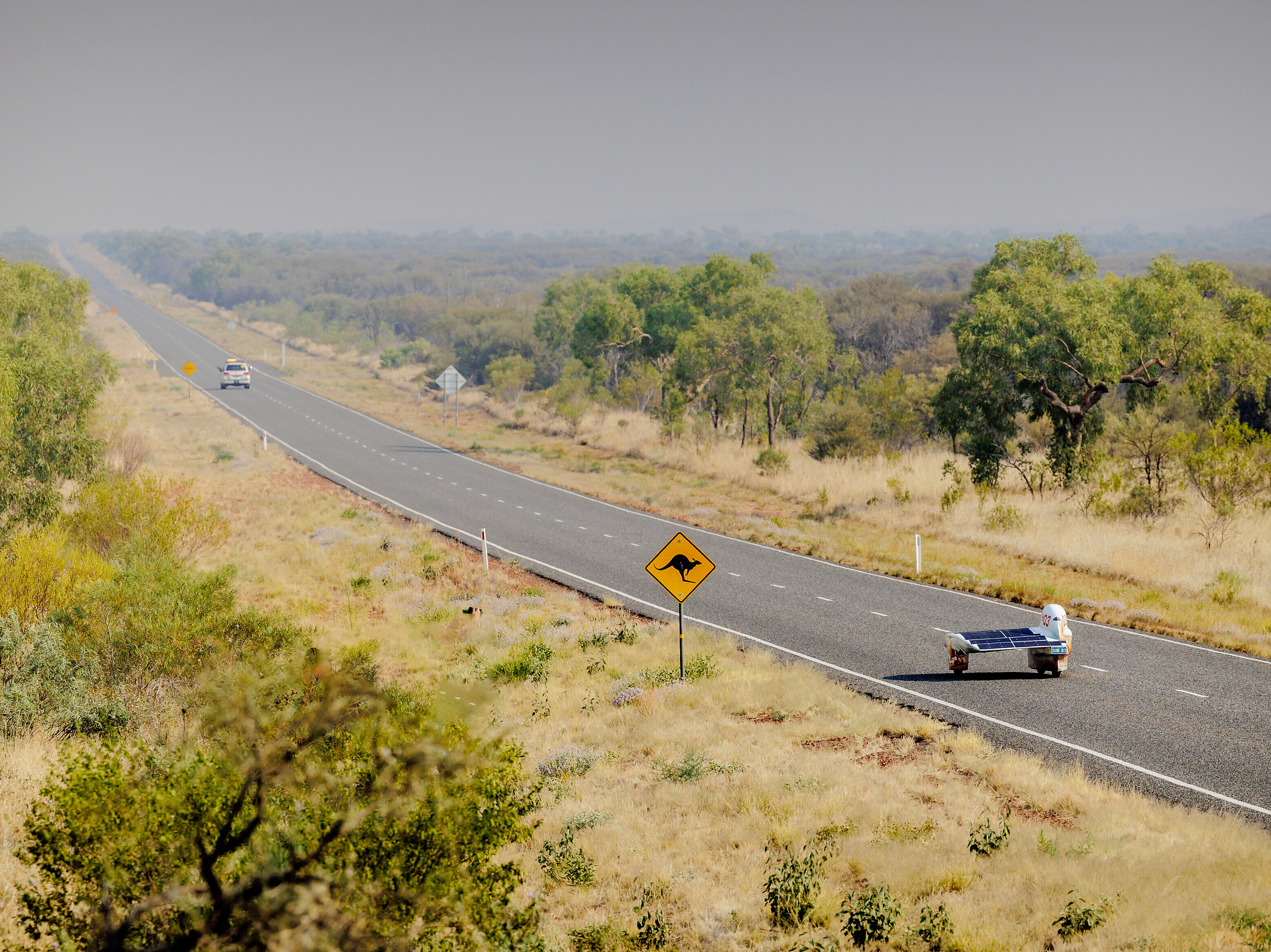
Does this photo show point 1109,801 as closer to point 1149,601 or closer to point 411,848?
point 411,848

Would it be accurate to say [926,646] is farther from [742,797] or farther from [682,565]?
[742,797]

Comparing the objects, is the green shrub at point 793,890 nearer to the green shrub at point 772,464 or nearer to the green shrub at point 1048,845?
the green shrub at point 1048,845

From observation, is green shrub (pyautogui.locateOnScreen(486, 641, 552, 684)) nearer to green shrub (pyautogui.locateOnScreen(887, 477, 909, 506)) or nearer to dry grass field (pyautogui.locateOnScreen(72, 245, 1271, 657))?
dry grass field (pyautogui.locateOnScreen(72, 245, 1271, 657))

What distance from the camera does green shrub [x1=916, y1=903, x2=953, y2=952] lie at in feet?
22.1

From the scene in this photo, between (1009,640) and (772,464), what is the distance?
64.9 ft

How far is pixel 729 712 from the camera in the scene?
42.7 feet

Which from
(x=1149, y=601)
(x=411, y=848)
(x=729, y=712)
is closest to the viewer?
(x=411, y=848)

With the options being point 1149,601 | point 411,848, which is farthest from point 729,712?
point 1149,601

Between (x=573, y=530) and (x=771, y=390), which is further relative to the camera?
(x=771, y=390)

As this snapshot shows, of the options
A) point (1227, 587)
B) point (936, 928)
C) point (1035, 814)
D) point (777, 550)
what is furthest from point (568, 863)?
point (777, 550)

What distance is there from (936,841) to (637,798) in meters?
3.35

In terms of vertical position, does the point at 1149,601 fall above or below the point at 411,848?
below

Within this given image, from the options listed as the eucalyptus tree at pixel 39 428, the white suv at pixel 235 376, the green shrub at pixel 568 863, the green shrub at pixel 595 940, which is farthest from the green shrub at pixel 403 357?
the green shrub at pixel 595 940

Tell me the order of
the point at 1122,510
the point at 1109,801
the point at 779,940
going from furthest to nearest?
the point at 1122,510 → the point at 1109,801 → the point at 779,940
